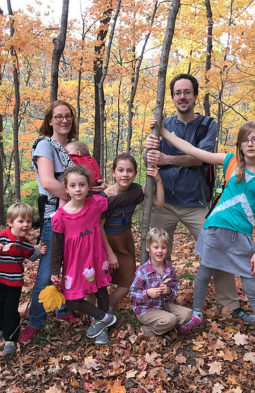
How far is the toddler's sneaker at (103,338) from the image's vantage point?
2828 millimetres

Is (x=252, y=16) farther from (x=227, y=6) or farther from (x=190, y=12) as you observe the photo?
(x=190, y=12)

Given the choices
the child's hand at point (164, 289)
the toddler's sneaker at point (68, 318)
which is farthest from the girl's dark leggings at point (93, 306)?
the child's hand at point (164, 289)

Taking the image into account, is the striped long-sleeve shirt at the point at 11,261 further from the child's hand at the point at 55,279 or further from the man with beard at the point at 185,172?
the man with beard at the point at 185,172

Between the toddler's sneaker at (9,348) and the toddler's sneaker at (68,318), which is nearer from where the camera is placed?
the toddler's sneaker at (9,348)

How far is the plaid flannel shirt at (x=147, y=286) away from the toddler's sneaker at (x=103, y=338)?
428mm

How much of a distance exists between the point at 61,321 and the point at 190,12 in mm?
Result: 9918

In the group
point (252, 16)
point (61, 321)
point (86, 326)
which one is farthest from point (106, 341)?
point (252, 16)

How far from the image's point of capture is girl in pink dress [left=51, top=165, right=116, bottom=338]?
2623mm

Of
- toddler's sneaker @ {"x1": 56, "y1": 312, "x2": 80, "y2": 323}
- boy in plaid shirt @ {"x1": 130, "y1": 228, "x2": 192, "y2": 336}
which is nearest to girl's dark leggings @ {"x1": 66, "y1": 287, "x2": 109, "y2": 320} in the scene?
boy in plaid shirt @ {"x1": 130, "y1": 228, "x2": 192, "y2": 336}

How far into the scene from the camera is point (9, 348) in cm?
279

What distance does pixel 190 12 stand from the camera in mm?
8938

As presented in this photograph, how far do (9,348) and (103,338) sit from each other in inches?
38.3

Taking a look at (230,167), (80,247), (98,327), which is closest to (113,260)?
(80,247)

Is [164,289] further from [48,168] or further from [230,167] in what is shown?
[48,168]
